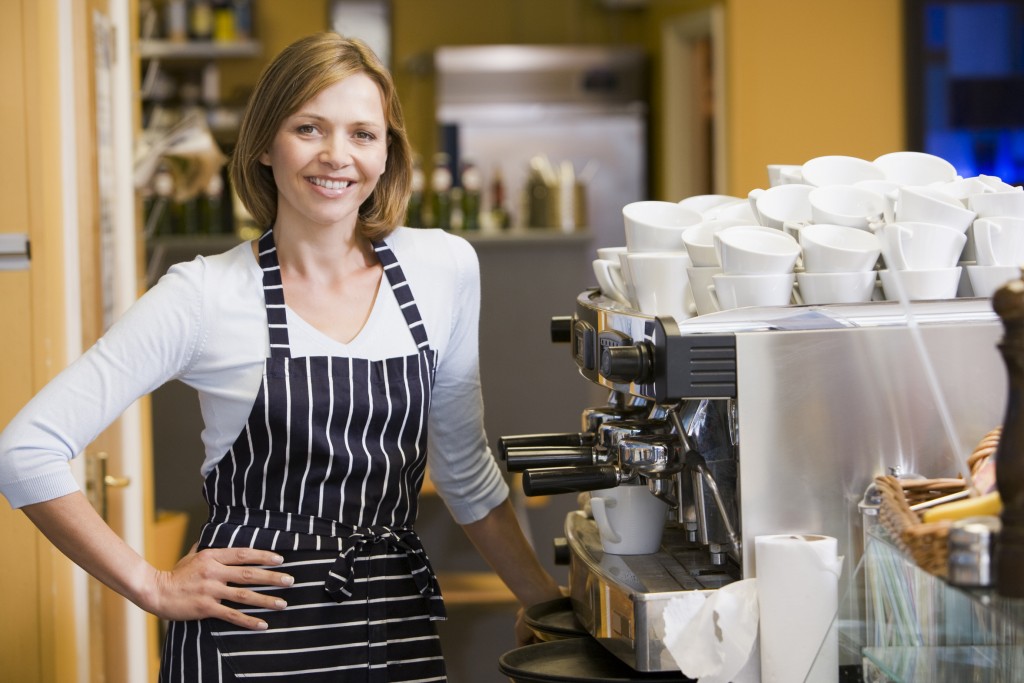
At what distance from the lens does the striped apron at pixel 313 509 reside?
54.6 inches

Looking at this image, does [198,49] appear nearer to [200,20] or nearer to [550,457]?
[200,20]

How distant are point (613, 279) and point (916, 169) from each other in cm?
37

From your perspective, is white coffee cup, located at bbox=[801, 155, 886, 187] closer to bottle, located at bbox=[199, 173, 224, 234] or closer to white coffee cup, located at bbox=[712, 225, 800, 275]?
white coffee cup, located at bbox=[712, 225, 800, 275]

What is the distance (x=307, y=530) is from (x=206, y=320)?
26 centimetres

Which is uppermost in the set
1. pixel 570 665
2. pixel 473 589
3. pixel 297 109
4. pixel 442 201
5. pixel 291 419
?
pixel 442 201

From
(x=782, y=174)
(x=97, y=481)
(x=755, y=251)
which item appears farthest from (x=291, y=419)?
(x=97, y=481)

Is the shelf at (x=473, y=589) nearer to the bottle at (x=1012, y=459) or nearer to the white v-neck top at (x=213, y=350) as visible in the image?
the white v-neck top at (x=213, y=350)

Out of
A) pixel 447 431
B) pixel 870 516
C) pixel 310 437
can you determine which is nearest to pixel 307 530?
pixel 310 437

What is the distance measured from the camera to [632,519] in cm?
136

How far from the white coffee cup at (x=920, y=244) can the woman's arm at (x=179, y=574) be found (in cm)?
73

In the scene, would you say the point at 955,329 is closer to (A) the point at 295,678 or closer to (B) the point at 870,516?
(B) the point at 870,516

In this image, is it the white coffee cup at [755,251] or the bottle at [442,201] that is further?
the bottle at [442,201]

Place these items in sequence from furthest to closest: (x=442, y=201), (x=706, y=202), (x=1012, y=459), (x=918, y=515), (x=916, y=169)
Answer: (x=442, y=201) → (x=706, y=202) → (x=916, y=169) → (x=918, y=515) → (x=1012, y=459)

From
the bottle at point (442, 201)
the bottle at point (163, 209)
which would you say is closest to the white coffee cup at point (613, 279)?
the bottle at point (163, 209)
